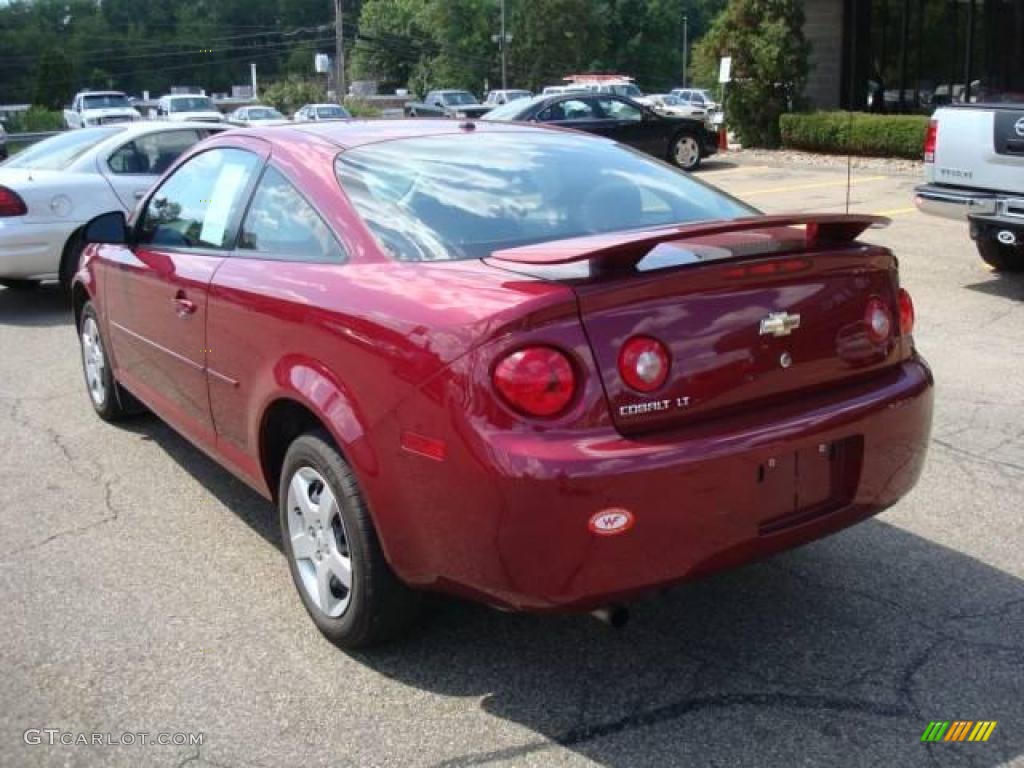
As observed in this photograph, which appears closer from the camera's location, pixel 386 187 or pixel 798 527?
pixel 798 527

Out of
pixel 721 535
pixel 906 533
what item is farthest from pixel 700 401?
pixel 906 533

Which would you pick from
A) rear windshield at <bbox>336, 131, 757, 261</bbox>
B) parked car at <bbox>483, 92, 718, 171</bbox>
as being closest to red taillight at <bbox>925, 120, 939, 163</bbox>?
rear windshield at <bbox>336, 131, 757, 261</bbox>

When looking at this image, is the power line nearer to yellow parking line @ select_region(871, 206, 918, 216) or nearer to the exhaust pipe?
yellow parking line @ select_region(871, 206, 918, 216)

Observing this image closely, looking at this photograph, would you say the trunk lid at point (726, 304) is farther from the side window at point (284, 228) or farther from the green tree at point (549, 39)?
the green tree at point (549, 39)

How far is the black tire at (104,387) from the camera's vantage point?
18.3 ft

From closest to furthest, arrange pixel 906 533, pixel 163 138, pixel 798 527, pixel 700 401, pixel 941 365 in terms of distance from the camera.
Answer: pixel 700 401
pixel 798 527
pixel 906 533
pixel 941 365
pixel 163 138

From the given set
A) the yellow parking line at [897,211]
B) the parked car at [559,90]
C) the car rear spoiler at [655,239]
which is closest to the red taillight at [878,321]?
the car rear spoiler at [655,239]

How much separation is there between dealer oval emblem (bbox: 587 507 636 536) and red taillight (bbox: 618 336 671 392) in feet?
1.07

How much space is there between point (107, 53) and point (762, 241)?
140 metres

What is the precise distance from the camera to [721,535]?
2816mm

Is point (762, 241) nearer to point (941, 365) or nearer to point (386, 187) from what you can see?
point (386, 187)

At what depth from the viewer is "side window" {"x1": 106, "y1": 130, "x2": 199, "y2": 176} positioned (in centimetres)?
957

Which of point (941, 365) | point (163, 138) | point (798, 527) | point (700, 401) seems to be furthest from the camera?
point (163, 138)

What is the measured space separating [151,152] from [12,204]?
4.47 feet
